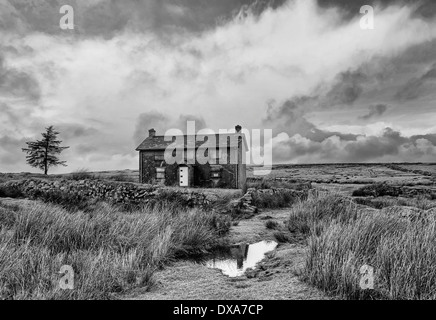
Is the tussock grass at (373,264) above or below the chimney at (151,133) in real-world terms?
below

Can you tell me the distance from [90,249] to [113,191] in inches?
394

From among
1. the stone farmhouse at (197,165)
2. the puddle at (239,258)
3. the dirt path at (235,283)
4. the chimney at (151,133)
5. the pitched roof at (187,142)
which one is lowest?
the puddle at (239,258)

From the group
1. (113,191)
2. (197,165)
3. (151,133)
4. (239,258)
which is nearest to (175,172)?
(197,165)

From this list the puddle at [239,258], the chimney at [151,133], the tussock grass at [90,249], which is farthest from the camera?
the chimney at [151,133]

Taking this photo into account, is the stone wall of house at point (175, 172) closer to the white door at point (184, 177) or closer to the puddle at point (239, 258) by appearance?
the white door at point (184, 177)

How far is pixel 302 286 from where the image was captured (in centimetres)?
399

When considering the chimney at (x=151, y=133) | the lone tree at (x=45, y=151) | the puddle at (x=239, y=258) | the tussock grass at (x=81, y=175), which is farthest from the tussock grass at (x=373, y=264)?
the lone tree at (x=45, y=151)

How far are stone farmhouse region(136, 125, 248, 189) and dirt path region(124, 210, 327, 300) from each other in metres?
20.6

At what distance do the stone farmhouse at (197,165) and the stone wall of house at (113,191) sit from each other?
10502mm

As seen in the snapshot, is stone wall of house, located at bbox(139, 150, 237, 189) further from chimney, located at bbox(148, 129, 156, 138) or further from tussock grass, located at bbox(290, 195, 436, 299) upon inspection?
tussock grass, located at bbox(290, 195, 436, 299)

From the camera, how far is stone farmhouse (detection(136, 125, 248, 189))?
26516 millimetres

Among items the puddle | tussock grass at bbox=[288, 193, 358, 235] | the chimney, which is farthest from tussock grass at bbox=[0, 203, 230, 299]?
the chimney

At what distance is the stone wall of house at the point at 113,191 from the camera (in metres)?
13.2

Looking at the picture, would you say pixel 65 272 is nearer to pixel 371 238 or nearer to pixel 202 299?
pixel 202 299
